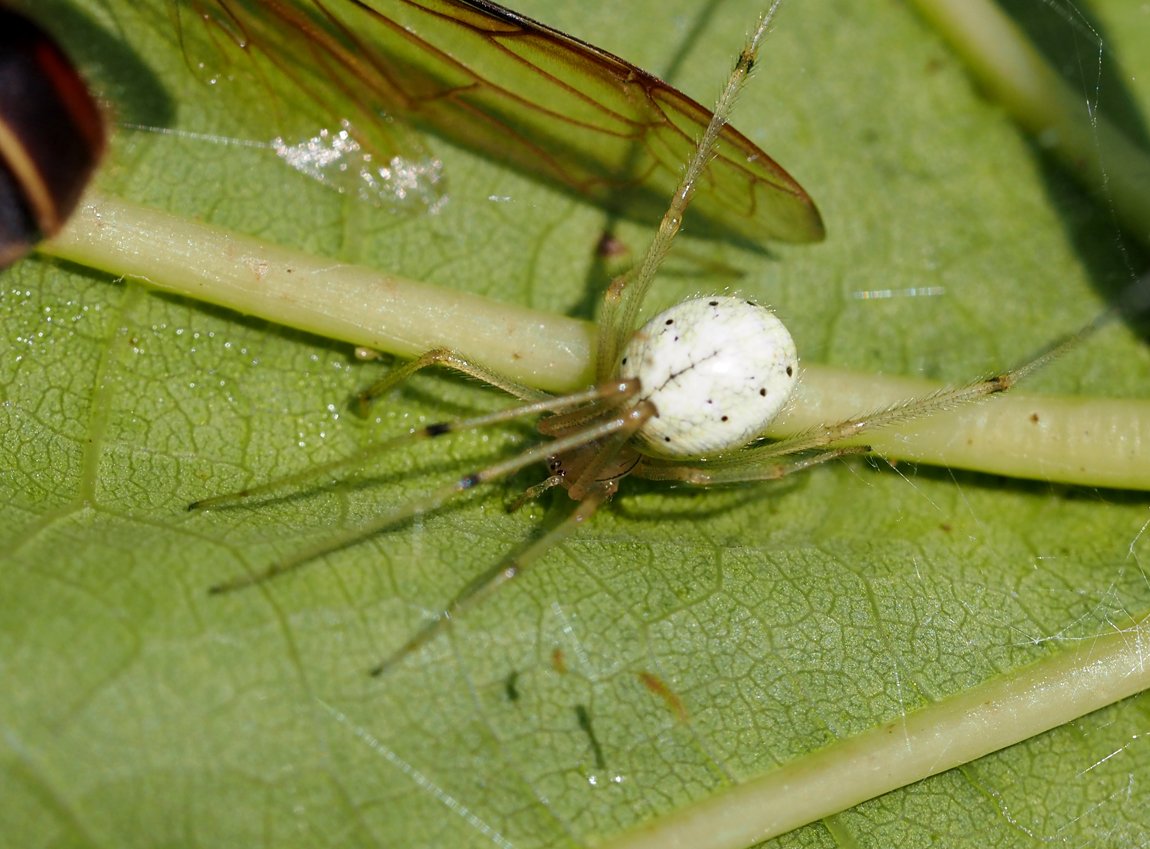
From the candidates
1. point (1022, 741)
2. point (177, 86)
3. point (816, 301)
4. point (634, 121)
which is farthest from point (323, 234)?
point (1022, 741)

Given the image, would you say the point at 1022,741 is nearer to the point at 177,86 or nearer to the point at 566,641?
the point at 566,641

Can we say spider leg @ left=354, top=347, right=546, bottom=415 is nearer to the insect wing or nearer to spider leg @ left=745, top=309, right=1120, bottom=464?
spider leg @ left=745, top=309, right=1120, bottom=464

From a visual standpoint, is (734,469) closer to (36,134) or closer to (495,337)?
(495,337)

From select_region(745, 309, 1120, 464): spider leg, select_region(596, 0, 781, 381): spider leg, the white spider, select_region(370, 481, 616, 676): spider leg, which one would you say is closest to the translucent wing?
select_region(596, 0, 781, 381): spider leg

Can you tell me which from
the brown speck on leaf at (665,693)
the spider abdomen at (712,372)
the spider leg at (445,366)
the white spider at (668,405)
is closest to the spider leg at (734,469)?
the white spider at (668,405)

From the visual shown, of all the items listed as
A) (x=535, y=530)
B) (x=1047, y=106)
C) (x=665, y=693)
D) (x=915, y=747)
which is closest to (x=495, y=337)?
(x=535, y=530)
